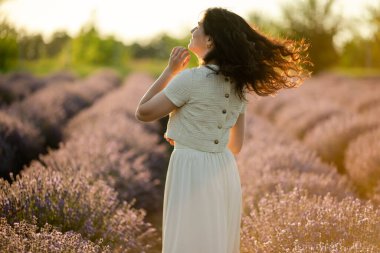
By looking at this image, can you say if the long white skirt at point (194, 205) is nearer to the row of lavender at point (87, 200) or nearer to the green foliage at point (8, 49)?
the row of lavender at point (87, 200)

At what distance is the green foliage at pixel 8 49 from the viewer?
29250 millimetres

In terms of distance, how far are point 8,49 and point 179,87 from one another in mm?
31401

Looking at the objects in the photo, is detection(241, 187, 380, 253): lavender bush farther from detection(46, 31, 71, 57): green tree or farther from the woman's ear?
detection(46, 31, 71, 57): green tree

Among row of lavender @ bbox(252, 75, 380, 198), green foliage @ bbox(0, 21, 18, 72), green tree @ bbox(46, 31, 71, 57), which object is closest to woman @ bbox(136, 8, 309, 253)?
row of lavender @ bbox(252, 75, 380, 198)

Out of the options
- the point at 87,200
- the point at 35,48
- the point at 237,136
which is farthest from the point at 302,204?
the point at 35,48

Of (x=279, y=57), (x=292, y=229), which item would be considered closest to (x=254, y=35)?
(x=279, y=57)

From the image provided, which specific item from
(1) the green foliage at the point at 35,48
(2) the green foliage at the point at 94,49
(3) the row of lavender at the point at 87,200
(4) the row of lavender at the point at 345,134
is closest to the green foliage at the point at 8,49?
(4) the row of lavender at the point at 345,134

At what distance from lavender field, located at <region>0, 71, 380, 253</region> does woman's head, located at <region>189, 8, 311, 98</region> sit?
17.7 inches

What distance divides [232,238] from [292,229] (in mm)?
681

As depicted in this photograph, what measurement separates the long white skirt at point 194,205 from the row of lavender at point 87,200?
16.9 inches

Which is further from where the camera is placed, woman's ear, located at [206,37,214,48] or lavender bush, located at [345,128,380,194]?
lavender bush, located at [345,128,380,194]

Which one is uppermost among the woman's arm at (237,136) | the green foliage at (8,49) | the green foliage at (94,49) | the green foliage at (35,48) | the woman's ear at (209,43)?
the green foliage at (35,48)

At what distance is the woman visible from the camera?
2639mm

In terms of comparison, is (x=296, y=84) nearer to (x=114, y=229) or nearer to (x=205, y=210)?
(x=205, y=210)
